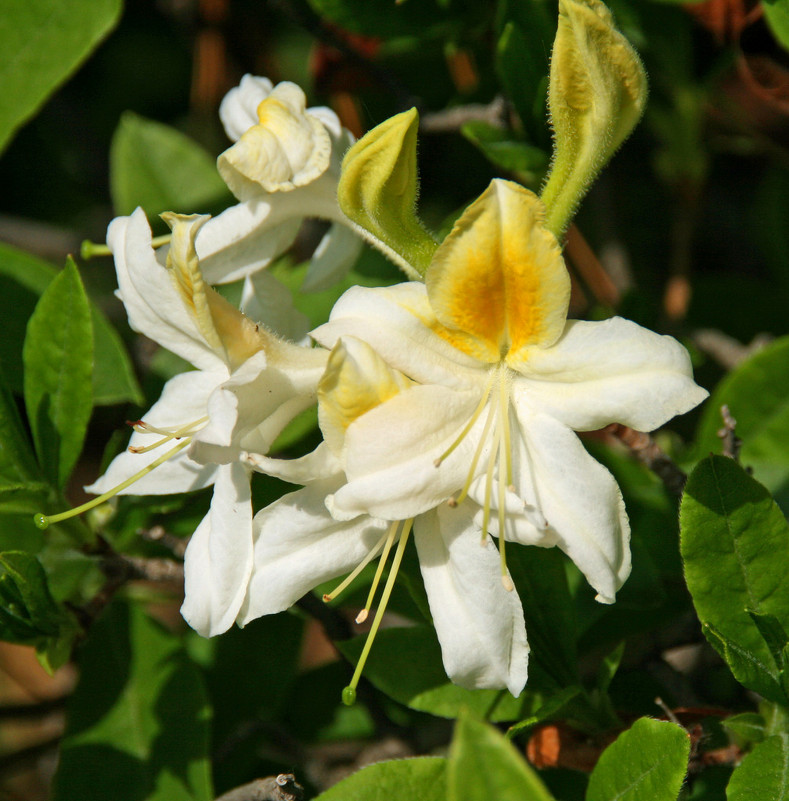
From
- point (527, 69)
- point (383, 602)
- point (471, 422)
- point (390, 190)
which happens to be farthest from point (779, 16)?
point (383, 602)

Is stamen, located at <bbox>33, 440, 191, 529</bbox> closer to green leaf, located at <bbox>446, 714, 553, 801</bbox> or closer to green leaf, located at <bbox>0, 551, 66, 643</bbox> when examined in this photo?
green leaf, located at <bbox>0, 551, 66, 643</bbox>

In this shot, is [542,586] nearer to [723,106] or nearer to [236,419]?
[236,419]

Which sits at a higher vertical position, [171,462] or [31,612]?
[171,462]

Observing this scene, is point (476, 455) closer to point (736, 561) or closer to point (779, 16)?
point (736, 561)

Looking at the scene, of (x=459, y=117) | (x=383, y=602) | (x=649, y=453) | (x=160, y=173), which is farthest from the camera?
(x=160, y=173)

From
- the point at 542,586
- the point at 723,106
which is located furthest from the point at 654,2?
the point at 542,586

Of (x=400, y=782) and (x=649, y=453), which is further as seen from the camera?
(x=649, y=453)

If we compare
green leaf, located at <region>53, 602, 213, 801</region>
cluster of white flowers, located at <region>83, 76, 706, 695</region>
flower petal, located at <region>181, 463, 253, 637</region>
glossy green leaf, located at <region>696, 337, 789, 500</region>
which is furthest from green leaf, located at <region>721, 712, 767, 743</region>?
green leaf, located at <region>53, 602, 213, 801</region>
